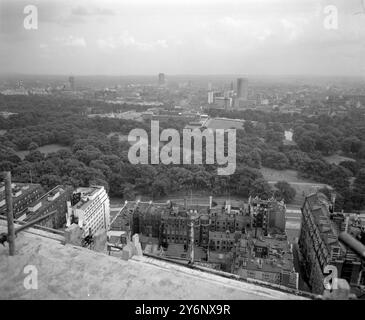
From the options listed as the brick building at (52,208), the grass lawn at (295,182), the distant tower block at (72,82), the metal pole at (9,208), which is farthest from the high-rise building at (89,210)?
the distant tower block at (72,82)

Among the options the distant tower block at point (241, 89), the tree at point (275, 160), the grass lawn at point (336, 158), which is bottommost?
→ the grass lawn at point (336, 158)

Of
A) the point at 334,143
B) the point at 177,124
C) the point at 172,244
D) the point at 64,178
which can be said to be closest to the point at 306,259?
the point at 172,244

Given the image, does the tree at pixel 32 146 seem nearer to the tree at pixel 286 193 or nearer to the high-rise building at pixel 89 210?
the high-rise building at pixel 89 210

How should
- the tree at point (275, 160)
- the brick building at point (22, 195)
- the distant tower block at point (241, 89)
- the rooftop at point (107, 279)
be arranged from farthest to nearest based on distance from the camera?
1. the distant tower block at point (241, 89)
2. the tree at point (275, 160)
3. the brick building at point (22, 195)
4. the rooftop at point (107, 279)

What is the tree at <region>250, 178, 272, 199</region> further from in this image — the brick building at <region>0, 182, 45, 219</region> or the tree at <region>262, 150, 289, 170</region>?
the brick building at <region>0, 182, 45, 219</region>

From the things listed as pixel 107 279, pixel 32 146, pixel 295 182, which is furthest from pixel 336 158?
pixel 107 279

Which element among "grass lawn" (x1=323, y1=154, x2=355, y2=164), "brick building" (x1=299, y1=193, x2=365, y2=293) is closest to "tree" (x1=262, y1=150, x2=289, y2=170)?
"grass lawn" (x1=323, y1=154, x2=355, y2=164)

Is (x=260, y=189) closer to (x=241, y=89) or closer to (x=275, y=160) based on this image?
(x=275, y=160)
